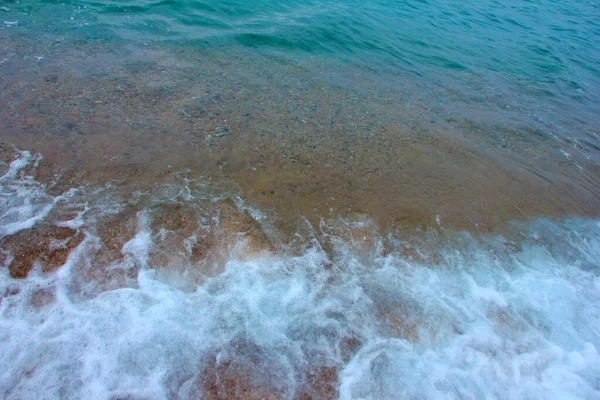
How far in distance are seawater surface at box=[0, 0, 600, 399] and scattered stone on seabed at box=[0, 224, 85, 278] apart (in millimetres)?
23

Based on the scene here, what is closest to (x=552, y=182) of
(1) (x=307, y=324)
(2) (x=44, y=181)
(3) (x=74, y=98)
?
(1) (x=307, y=324)

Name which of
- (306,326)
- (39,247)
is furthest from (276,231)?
(39,247)

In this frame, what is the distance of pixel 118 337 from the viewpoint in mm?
3387

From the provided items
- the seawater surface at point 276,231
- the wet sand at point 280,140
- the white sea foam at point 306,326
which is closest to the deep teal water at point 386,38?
the seawater surface at point 276,231

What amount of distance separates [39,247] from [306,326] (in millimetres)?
3484

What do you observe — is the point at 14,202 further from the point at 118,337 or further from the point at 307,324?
the point at 307,324

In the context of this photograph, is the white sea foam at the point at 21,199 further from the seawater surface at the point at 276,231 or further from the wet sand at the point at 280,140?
the wet sand at the point at 280,140

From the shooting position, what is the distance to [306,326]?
3.76m

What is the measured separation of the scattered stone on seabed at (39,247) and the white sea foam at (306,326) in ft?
0.37

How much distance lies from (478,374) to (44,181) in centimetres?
644

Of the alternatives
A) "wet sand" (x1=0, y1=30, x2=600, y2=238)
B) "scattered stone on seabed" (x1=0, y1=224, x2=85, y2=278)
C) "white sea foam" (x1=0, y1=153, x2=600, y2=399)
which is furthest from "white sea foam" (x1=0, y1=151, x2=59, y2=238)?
"wet sand" (x1=0, y1=30, x2=600, y2=238)

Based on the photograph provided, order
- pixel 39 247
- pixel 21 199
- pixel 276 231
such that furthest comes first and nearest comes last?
pixel 276 231, pixel 21 199, pixel 39 247

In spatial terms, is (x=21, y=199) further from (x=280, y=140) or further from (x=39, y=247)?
(x=280, y=140)

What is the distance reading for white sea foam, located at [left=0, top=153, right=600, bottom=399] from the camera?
3.20 meters
